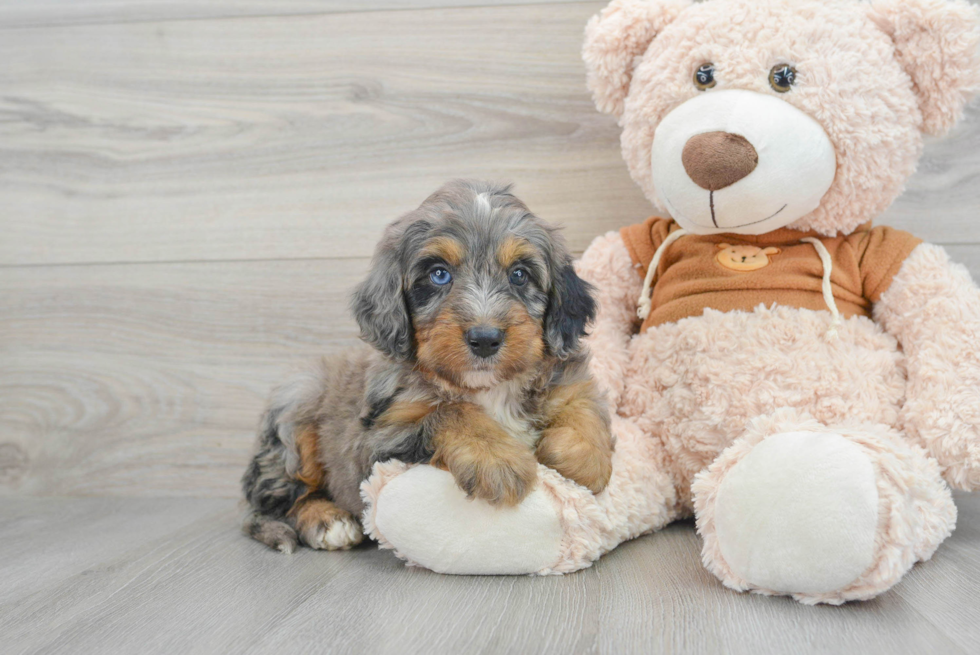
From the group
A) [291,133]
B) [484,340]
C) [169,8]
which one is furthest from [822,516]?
[169,8]

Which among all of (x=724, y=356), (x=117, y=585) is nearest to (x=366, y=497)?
(x=117, y=585)

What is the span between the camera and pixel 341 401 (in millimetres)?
2346

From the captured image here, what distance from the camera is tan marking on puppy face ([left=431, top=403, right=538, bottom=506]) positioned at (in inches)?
70.7

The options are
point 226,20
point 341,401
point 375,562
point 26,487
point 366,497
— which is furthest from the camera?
point 26,487

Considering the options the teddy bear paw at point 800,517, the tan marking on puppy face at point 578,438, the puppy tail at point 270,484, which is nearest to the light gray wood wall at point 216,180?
the puppy tail at point 270,484

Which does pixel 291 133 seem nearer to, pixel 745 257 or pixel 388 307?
pixel 388 307

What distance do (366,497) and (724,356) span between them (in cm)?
105

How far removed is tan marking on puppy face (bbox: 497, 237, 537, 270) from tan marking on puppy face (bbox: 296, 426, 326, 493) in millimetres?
901

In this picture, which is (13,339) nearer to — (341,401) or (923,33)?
(341,401)

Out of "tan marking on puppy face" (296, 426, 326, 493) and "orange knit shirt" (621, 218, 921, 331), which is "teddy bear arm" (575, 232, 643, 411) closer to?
"orange knit shirt" (621, 218, 921, 331)

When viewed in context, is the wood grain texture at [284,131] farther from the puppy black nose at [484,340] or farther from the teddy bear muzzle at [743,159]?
the puppy black nose at [484,340]

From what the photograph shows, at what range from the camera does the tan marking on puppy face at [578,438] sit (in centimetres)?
191

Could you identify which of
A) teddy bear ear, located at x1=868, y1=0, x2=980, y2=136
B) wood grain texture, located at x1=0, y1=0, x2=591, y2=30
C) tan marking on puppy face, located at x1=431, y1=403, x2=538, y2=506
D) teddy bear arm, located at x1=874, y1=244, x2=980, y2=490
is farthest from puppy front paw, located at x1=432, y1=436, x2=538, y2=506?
wood grain texture, located at x1=0, y1=0, x2=591, y2=30

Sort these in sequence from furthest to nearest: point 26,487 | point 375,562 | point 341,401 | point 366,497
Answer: point 26,487, point 341,401, point 375,562, point 366,497
